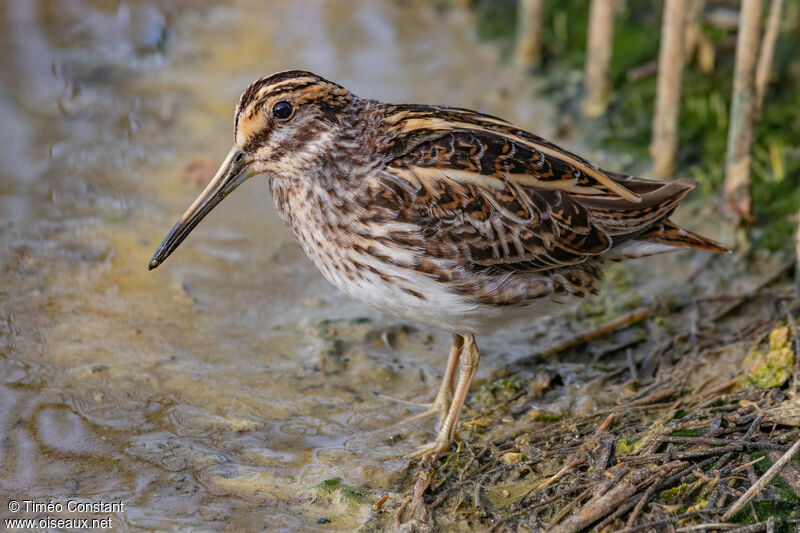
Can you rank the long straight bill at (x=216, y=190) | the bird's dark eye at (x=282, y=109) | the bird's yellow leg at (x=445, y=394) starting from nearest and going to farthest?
1. the bird's dark eye at (x=282, y=109)
2. the long straight bill at (x=216, y=190)
3. the bird's yellow leg at (x=445, y=394)

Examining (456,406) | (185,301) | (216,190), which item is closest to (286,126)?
(216,190)

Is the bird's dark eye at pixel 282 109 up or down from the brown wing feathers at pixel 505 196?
up

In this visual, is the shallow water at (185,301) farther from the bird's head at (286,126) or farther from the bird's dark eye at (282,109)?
the bird's dark eye at (282,109)

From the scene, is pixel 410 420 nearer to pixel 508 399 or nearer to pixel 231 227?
pixel 508 399

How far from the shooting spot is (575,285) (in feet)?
18.0

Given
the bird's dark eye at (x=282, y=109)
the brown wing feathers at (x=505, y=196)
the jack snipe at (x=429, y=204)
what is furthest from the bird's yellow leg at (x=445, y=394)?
the bird's dark eye at (x=282, y=109)

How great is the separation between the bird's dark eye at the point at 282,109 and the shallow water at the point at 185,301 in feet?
5.61

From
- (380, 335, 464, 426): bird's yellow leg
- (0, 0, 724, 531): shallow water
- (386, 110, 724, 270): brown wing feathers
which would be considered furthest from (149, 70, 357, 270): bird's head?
(380, 335, 464, 426): bird's yellow leg

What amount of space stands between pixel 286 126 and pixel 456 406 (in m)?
1.82

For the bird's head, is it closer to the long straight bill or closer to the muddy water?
the long straight bill

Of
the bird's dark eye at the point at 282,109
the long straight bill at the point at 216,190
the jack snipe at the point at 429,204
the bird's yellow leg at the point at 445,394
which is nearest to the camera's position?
the jack snipe at the point at 429,204

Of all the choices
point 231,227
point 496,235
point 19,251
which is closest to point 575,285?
point 496,235

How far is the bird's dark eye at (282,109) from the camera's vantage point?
5.10 meters

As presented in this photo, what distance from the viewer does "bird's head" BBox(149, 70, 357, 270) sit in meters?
5.11
